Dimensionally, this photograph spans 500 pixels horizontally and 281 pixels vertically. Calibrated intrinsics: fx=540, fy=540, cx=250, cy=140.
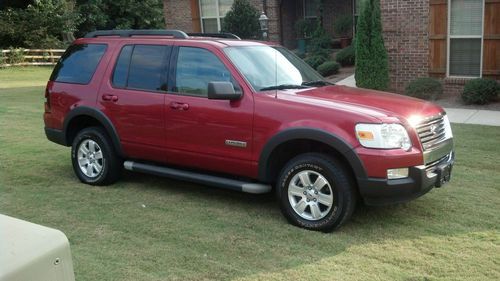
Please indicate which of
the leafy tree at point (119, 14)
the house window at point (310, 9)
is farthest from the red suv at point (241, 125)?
the leafy tree at point (119, 14)

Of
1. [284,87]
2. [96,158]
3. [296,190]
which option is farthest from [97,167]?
[296,190]

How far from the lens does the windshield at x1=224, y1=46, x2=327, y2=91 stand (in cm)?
548

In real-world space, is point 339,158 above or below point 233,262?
above

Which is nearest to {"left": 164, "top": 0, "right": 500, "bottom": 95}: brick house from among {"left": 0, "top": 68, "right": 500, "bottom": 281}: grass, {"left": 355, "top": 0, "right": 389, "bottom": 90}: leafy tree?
{"left": 355, "top": 0, "right": 389, "bottom": 90}: leafy tree

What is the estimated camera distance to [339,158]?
4.92 metres

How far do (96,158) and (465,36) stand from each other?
30.5 ft

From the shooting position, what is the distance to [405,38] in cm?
1307

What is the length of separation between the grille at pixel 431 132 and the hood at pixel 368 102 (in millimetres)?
82

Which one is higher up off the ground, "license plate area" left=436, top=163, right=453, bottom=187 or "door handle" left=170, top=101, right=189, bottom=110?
"door handle" left=170, top=101, right=189, bottom=110

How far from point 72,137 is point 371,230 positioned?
157 inches

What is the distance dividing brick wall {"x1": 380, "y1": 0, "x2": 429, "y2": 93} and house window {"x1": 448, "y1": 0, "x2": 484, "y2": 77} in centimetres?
57

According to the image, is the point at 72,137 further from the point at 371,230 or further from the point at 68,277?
the point at 68,277

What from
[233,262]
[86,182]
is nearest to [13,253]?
[233,262]

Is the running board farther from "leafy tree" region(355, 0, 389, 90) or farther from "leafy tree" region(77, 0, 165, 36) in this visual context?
"leafy tree" region(77, 0, 165, 36)
